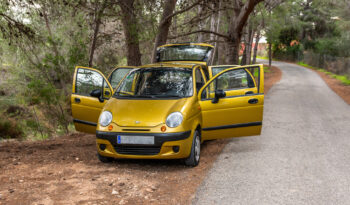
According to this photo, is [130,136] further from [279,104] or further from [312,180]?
[279,104]

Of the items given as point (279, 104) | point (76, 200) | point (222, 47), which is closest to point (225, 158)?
point (76, 200)

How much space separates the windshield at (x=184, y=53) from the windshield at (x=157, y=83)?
7.29ft

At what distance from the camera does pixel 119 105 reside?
6027 mm

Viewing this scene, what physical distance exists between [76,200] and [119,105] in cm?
202

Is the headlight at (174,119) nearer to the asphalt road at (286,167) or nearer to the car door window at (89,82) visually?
the asphalt road at (286,167)

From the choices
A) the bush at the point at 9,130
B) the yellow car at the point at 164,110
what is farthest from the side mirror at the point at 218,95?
the bush at the point at 9,130

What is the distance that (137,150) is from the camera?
5641mm

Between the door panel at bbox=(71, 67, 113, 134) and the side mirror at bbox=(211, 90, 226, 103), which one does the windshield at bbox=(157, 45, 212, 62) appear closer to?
the door panel at bbox=(71, 67, 113, 134)

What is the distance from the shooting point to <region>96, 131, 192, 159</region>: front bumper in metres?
5.48

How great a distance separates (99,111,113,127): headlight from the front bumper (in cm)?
16

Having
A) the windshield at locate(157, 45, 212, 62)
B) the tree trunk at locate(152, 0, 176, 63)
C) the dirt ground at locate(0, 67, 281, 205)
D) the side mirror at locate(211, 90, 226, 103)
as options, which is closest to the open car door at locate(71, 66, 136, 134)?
the dirt ground at locate(0, 67, 281, 205)

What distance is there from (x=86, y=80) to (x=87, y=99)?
50 centimetres

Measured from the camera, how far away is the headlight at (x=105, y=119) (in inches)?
227

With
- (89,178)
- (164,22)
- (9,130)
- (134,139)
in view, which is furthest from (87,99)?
(9,130)
